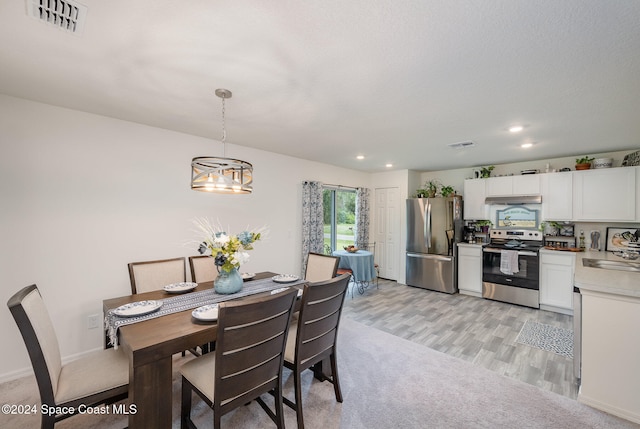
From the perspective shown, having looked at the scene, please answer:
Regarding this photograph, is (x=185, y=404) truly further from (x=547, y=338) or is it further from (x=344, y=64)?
(x=547, y=338)

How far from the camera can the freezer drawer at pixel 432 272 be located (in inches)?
194

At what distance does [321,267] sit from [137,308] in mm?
1639

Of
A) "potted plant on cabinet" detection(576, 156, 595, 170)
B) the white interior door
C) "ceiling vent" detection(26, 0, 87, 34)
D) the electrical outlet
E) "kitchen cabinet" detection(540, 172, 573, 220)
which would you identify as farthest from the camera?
the white interior door

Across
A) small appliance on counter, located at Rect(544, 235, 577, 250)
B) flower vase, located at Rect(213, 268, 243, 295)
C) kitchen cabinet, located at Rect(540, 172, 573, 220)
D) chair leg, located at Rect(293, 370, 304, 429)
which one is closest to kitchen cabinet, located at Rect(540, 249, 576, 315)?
small appliance on counter, located at Rect(544, 235, 577, 250)

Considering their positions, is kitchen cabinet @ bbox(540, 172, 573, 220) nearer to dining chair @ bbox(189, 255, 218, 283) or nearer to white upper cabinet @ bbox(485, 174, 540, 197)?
white upper cabinet @ bbox(485, 174, 540, 197)

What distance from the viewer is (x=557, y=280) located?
3994 millimetres

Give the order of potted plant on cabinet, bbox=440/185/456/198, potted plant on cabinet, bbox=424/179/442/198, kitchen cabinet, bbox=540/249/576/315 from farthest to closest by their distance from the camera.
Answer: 1. potted plant on cabinet, bbox=424/179/442/198
2. potted plant on cabinet, bbox=440/185/456/198
3. kitchen cabinet, bbox=540/249/576/315

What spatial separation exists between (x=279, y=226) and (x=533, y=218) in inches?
170

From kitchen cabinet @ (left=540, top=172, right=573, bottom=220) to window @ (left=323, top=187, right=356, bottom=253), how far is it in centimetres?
328

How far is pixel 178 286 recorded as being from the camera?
7.91 ft

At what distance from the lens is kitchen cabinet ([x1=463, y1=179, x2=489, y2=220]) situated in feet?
16.3

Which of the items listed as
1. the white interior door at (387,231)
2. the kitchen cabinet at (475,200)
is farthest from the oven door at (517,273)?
the white interior door at (387,231)

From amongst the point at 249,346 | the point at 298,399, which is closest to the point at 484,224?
the point at 298,399

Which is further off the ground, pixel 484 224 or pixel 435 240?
pixel 484 224
